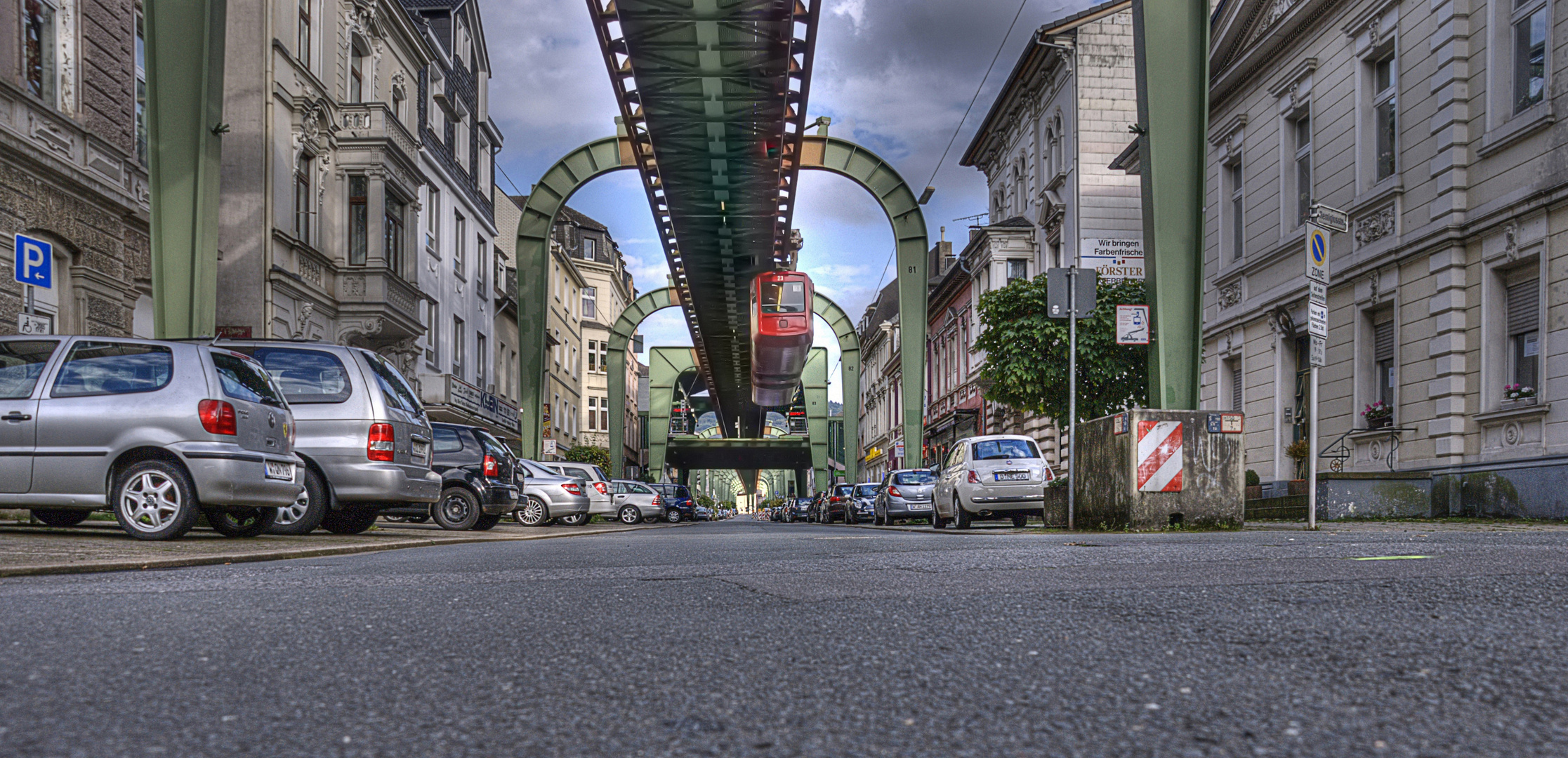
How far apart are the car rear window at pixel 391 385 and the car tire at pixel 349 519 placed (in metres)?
1.16

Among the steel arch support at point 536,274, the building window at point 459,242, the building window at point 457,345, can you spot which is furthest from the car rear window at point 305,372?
the building window at point 459,242

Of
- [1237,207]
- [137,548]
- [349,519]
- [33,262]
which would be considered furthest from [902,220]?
[137,548]

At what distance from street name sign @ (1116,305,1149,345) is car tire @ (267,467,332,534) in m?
9.49

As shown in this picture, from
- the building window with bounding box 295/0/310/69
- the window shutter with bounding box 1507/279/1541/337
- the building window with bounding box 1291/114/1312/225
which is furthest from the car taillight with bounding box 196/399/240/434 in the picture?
the building window with bounding box 1291/114/1312/225

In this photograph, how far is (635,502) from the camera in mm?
32344

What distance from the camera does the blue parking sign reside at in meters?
12.4

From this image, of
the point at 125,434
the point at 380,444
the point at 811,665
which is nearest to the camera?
the point at 811,665

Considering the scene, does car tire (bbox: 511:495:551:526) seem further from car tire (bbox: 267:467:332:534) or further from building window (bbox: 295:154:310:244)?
car tire (bbox: 267:467:332:534)

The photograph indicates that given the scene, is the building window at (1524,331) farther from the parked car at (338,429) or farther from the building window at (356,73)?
the building window at (356,73)

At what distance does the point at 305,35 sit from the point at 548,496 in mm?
11908

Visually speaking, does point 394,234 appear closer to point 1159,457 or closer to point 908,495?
point 908,495

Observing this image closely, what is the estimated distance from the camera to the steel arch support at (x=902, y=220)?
31.8 meters

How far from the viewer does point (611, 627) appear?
13.4ft

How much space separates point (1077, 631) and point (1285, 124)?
77.8ft
